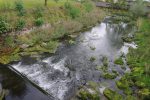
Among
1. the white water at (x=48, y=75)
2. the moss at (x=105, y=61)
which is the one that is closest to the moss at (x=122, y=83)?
the moss at (x=105, y=61)

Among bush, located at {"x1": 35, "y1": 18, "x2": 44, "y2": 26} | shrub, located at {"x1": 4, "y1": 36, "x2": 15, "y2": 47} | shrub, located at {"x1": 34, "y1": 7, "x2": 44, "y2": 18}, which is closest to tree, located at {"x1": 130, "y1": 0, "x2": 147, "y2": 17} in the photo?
shrub, located at {"x1": 34, "y1": 7, "x2": 44, "y2": 18}

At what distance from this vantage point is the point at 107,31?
55.0 m

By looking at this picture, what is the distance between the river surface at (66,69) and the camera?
89.4 ft

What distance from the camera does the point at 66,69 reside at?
110 feet

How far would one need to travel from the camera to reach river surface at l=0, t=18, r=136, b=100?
2725 cm

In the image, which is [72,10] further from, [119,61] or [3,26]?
[119,61]

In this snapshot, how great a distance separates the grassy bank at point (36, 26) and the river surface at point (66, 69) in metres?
2.44

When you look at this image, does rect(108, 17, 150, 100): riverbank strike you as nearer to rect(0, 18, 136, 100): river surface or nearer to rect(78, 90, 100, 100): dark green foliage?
rect(0, 18, 136, 100): river surface

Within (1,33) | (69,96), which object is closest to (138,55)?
(69,96)

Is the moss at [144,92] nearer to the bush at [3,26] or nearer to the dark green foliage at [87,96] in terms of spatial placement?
the dark green foliage at [87,96]

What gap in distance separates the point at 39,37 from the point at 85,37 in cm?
1106

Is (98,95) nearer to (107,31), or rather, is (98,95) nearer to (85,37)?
(85,37)

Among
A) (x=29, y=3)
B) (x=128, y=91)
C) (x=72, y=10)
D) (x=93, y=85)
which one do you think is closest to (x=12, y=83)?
(x=93, y=85)

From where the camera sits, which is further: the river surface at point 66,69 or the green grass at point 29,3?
the green grass at point 29,3
